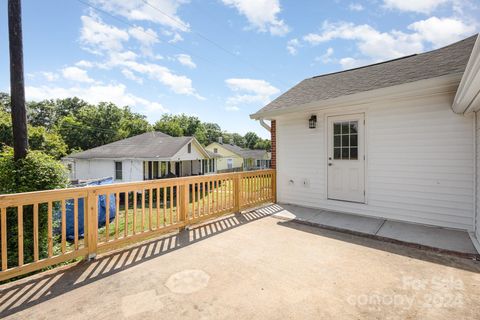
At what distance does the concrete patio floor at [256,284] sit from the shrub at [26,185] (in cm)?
141

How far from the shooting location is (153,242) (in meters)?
3.39

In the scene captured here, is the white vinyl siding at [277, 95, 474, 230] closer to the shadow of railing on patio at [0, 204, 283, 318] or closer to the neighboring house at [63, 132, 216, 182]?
the shadow of railing on patio at [0, 204, 283, 318]

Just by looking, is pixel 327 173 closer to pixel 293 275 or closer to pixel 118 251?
pixel 293 275

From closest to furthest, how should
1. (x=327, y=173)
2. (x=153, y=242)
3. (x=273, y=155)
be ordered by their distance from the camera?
(x=153, y=242)
(x=327, y=173)
(x=273, y=155)

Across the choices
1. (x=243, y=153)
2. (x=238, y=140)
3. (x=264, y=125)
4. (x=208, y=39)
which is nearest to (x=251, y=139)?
(x=238, y=140)

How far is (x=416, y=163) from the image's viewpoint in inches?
161

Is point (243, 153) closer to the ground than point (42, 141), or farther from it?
closer to the ground

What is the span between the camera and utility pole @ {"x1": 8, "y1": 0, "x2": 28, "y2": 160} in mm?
3334

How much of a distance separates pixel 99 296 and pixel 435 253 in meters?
3.93

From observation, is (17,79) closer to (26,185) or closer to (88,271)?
(26,185)

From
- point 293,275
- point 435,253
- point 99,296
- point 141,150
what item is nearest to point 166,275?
point 99,296

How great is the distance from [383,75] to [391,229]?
3.22 meters

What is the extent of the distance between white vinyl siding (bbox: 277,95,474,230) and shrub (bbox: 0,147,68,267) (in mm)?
5232

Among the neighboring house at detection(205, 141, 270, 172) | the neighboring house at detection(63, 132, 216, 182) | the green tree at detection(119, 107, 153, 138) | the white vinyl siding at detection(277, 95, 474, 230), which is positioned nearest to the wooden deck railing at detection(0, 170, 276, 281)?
the white vinyl siding at detection(277, 95, 474, 230)
